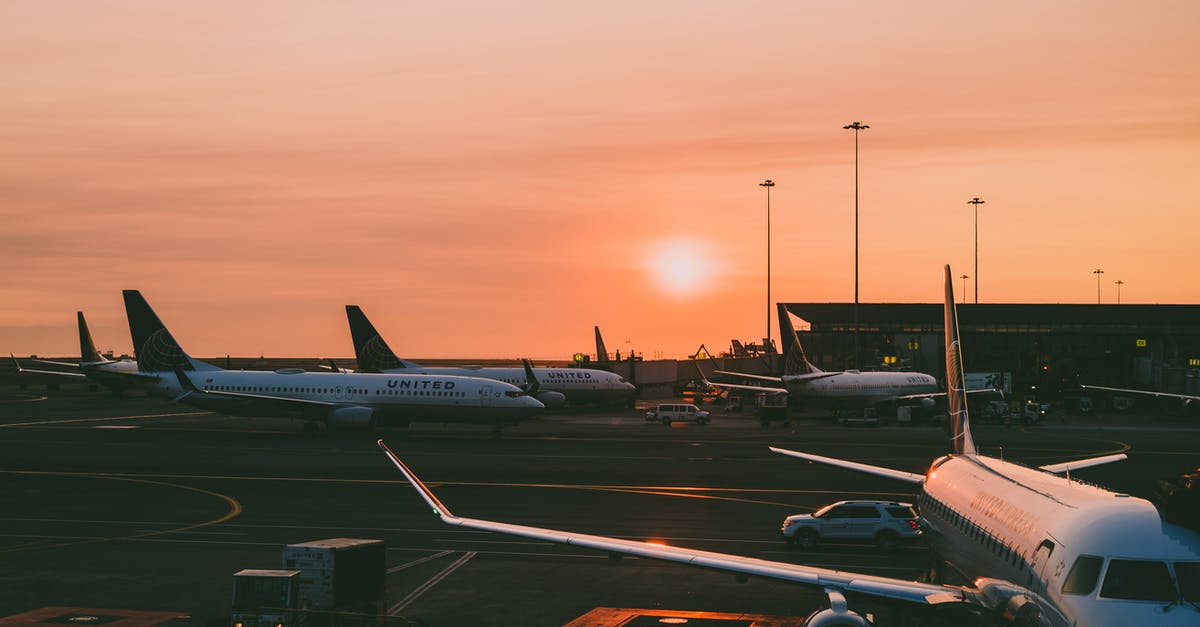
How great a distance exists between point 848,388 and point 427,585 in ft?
300

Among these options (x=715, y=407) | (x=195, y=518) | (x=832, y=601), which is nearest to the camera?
(x=832, y=601)

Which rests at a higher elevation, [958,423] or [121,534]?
[958,423]

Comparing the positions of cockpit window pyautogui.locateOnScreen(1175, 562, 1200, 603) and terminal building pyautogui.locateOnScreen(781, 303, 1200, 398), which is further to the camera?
terminal building pyautogui.locateOnScreen(781, 303, 1200, 398)

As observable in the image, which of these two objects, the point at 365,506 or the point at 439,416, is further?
the point at 439,416

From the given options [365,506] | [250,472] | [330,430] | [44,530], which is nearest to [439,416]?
[330,430]

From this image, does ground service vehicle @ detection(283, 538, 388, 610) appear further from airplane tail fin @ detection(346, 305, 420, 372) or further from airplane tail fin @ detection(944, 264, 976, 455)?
airplane tail fin @ detection(346, 305, 420, 372)

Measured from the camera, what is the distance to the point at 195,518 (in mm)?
48531

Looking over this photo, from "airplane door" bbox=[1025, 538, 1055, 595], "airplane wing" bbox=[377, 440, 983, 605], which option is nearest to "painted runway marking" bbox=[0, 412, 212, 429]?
"airplane wing" bbox=[377, 440, 983, 605]

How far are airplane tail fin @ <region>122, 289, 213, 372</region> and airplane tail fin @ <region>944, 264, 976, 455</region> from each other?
7770cm

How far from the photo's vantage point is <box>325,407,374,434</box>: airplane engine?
293 ft

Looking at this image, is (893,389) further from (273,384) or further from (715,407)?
(273,384)

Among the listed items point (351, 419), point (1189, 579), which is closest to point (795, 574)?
point (1189, 579)

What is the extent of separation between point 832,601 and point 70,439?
82.3 meters

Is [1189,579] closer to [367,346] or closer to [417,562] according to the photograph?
[417,562]
